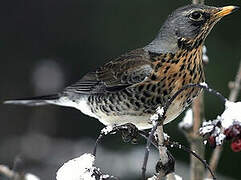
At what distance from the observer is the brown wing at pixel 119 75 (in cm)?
322

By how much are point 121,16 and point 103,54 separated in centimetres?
42

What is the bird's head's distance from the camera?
119 inches

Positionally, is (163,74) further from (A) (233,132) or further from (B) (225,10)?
(A) (233,132)

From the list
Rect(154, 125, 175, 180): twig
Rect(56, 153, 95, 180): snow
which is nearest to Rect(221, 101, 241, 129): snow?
Rect(154, 125, 175, 180): twig

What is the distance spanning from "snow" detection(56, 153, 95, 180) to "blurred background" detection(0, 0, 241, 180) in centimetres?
254

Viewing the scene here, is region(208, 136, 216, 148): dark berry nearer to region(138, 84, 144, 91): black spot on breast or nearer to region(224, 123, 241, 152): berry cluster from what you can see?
region(224, 123, 241, 152): berry cluster

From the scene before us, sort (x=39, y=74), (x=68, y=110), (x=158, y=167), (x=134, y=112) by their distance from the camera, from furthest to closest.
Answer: (x=68, y=110) < (x=39, y=74) < (x=134, y=112) < (x=158, y=167)

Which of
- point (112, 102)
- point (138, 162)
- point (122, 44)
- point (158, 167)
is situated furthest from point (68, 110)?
point (158, 167)

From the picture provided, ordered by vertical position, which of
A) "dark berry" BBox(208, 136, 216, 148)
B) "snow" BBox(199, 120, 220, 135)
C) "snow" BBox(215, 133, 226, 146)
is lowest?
"dark berry" BBox(208, 136, 216, 148)

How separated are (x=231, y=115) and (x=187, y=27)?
1.45 metres

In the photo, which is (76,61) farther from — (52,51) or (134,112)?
(134,112)

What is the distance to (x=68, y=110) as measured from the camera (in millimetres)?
6680

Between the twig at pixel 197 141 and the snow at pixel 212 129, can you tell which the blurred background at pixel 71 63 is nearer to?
the twig at pixel 197 141

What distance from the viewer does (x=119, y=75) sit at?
11.3 ft
